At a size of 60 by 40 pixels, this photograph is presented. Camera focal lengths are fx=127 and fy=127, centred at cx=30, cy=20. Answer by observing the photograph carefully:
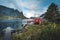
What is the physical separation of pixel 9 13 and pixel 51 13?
841mm

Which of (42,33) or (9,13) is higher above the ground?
(9,13)

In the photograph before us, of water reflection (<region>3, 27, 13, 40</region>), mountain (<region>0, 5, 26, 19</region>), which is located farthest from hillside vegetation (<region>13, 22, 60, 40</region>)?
mountain (<region>0, 5, 26, 19</region>)

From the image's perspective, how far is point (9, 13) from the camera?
2551 mm

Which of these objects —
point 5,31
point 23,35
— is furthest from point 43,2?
point 5,31

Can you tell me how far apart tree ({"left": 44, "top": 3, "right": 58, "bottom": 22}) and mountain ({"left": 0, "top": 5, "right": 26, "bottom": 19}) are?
19.2 inches

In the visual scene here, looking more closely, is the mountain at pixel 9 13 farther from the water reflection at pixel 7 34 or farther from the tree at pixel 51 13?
the tree at pixel 51 13

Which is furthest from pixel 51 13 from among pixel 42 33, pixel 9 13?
pixel 9 13

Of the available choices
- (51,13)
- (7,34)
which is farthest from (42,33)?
(7,34)

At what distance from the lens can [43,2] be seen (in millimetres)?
2615

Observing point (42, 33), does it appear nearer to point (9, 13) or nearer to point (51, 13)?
point (51, 13)

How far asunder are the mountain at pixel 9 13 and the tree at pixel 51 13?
49 centimetres

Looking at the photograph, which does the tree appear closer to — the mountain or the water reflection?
the mountain

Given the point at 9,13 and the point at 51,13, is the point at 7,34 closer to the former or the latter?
the point at 9,13

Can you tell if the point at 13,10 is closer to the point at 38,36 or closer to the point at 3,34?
the point at 3,34
